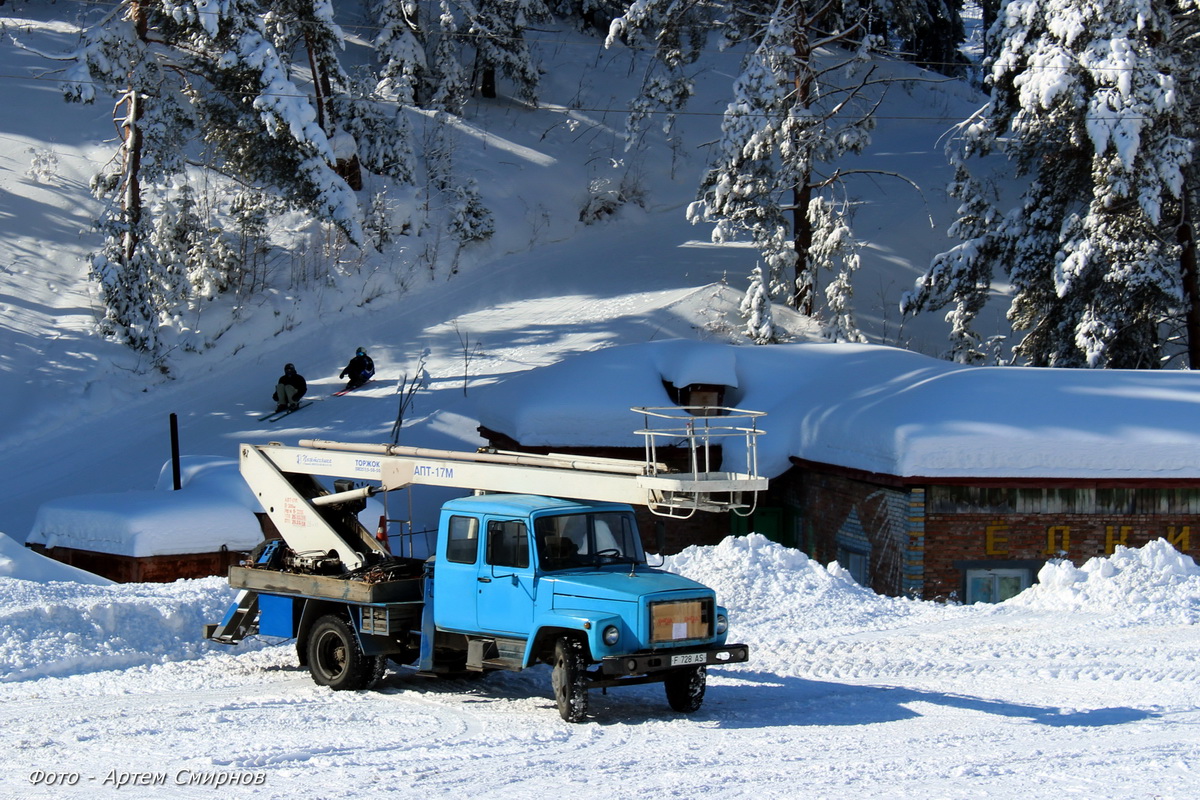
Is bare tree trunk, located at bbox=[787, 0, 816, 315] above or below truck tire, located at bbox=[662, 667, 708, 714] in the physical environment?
above

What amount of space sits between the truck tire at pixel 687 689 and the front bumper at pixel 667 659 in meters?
0.32

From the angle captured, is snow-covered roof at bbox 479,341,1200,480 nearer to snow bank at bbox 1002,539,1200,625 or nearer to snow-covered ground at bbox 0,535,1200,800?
snow bank at bbox 1002,539,1200,625

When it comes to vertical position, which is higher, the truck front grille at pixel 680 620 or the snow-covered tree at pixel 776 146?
the snow-covered tree at pixel 776 146

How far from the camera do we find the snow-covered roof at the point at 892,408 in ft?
57.1

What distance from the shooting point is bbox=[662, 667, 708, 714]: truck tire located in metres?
11.0

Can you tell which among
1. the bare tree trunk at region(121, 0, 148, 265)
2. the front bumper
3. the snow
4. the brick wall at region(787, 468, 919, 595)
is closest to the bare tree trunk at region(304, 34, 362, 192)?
the snow

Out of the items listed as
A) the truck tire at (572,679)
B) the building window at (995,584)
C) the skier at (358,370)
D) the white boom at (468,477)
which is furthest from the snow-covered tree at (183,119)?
the truck tire at (572,679)

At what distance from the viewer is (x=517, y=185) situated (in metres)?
40.6

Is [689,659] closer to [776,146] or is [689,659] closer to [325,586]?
[325,586]

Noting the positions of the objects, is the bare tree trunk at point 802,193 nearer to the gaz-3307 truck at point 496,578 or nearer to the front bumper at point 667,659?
the gaz-3307 truck at point 496,578

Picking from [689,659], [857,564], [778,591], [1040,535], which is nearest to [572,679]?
[689,659]

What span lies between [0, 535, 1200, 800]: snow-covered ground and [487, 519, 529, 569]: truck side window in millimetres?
1367

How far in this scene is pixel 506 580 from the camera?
10.9m

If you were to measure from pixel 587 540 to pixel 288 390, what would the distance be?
18957 mm
